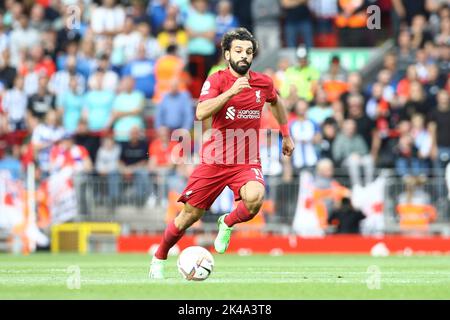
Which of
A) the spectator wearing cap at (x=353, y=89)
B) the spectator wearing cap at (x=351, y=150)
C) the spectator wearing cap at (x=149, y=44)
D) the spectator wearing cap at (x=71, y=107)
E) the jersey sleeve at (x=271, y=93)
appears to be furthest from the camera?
the spectator wearing cap at (x=149, y=44)

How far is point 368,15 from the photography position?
84.1ft

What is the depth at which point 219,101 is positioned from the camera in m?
12.4

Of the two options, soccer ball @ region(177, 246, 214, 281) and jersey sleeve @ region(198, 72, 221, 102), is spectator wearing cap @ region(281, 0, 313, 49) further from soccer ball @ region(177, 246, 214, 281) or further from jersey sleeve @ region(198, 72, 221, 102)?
soccer ball @ region(177, 246, 214, 281)

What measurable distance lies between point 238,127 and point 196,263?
1533 millimetres

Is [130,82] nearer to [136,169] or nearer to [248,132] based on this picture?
[136,169]

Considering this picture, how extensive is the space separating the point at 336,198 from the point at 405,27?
5372 millimetres

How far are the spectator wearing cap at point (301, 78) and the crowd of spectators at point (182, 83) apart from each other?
0.08 ft

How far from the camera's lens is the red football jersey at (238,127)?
42.5 feet

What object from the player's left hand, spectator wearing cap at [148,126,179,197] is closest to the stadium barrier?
spectator wearing cap at [148,126,179,197]

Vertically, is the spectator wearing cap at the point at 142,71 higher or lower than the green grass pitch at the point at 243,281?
higher

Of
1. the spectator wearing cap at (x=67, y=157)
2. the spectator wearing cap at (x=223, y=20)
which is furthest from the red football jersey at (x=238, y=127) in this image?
the spectator wearing cap at (x=223, y=20)

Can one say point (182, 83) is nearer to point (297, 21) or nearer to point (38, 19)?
point (297, 21)

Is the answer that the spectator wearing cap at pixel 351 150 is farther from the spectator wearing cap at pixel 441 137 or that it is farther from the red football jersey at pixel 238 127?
the red football jersey at pixel 238 127
